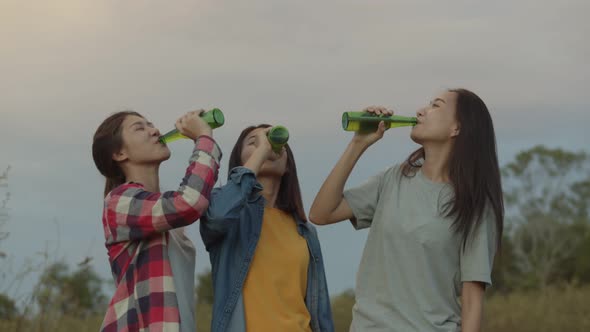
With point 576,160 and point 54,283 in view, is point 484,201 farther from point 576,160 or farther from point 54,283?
point 576,160

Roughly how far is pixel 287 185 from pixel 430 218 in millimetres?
690

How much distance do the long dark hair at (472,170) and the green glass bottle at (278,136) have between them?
0.52m

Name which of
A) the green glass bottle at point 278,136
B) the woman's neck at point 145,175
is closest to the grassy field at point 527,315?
the woman's neck at point 145,175

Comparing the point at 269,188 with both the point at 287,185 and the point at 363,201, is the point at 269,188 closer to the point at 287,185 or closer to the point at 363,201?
the point at 287,185

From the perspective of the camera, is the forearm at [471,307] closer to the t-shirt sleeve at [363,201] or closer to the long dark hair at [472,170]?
the long dark hair at [472,170]

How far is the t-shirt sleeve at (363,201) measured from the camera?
389cm

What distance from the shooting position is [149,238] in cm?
363

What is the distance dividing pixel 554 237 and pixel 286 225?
2597cm

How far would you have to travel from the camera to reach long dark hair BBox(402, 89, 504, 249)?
3695 millimetres

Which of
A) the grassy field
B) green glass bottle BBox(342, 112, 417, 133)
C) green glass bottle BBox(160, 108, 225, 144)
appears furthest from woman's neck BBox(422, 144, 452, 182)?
the grassy field

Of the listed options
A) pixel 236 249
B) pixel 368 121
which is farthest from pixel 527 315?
pixel 236 249

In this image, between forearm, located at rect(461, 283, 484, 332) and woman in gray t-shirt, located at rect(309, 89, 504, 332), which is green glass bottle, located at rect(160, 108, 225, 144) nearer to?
woman in gray t-shirt, located at rect(309, 89, 504, 332)

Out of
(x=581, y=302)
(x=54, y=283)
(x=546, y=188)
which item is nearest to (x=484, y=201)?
(x=54, y=283)

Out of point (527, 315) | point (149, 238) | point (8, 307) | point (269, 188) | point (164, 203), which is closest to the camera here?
point (164, 203)
